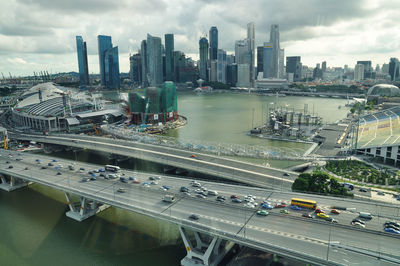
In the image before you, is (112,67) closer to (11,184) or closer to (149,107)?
(149,107)

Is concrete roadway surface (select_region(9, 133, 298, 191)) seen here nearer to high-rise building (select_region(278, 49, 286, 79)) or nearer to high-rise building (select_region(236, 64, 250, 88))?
high-rise building (select_region(236, 64, 250, 88))

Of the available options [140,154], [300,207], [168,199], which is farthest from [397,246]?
[140,154]

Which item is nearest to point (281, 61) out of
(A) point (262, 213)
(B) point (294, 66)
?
(B) point (294, 66)

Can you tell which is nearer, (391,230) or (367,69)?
(391,230)

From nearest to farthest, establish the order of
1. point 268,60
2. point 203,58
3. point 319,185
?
point 319,185, point 203,58, point 268,60

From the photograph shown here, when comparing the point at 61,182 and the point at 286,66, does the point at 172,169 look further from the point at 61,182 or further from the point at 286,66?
the point at 286,66

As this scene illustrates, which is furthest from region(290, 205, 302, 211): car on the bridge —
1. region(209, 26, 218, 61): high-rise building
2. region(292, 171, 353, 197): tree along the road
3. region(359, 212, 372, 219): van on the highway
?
region(209, 26, 218, 61): high-rise building

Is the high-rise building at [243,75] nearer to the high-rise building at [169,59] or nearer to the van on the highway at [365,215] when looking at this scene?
the high-rise building at [169,59]
